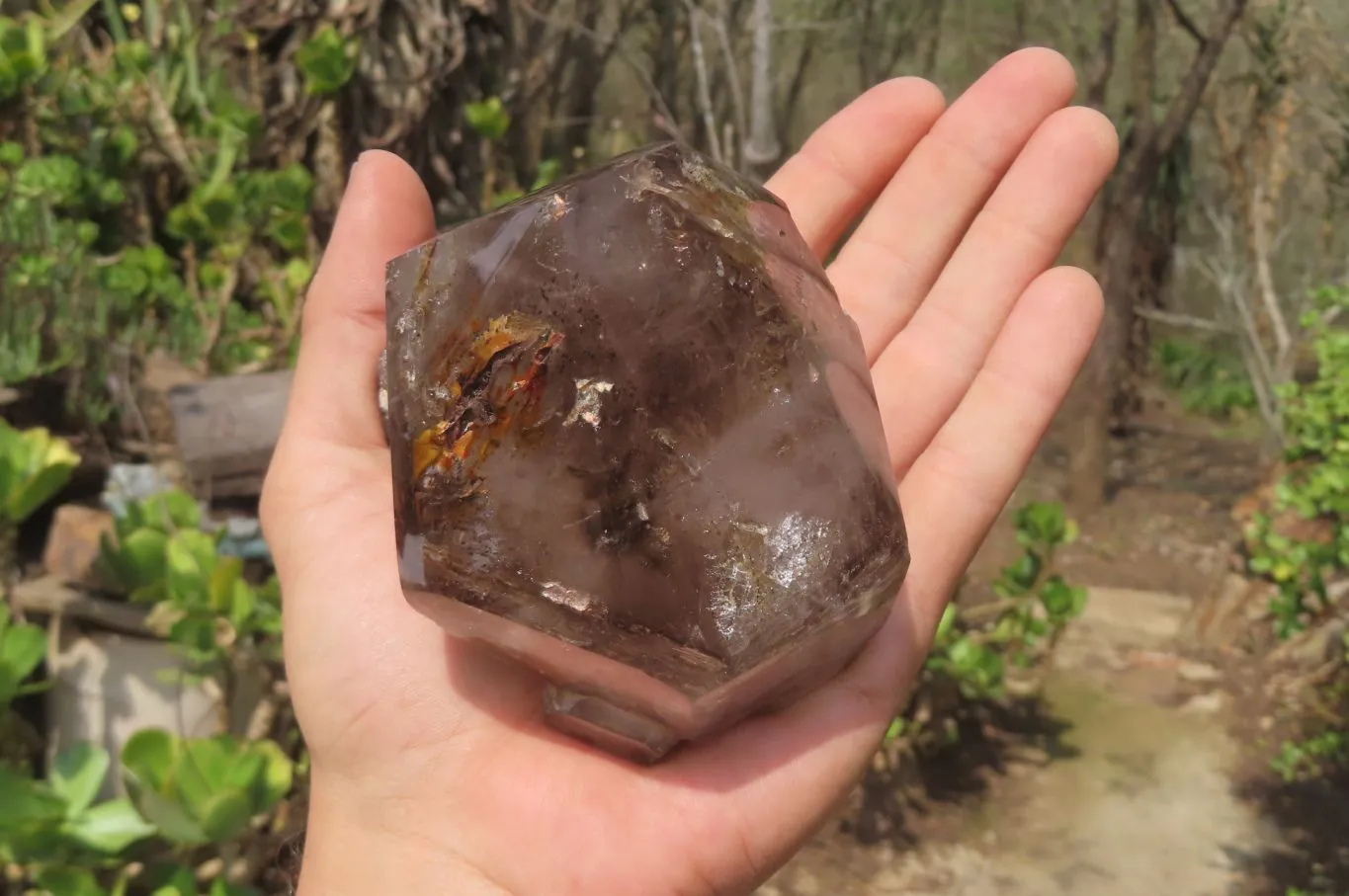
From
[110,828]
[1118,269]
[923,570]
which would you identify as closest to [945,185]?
[923,570]

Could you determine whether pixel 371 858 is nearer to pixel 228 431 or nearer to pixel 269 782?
pixel 269 782

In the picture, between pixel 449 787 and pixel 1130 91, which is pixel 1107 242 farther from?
pixel 449 787

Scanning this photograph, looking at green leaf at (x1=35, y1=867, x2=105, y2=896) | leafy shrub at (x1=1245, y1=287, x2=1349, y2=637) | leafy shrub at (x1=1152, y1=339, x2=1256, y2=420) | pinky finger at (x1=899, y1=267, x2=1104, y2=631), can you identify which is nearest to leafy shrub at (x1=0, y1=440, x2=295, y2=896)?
green leaf at (x1=35, y1=867, x2=105, y2=896)

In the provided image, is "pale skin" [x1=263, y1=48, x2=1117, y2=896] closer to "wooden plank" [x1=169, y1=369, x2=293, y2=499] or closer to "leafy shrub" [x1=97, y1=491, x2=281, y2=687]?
"leafy shrub" [x1=97, y1=491, x2=281, y2=687]

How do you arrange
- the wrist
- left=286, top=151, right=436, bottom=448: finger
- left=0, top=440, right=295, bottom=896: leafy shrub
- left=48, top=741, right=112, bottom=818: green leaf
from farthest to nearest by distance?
left=48, top=741, right=112, bottom=818: green leaf, left=0, top=440, right=295, bottom=896: leafy shrub, left=286, top=151, right=436, bottom=448: finger, the wrist

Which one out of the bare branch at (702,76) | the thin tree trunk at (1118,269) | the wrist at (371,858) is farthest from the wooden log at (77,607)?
the thin tree trunk at (1118,269)

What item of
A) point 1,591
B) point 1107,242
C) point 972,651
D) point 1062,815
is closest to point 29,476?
point 1,591
